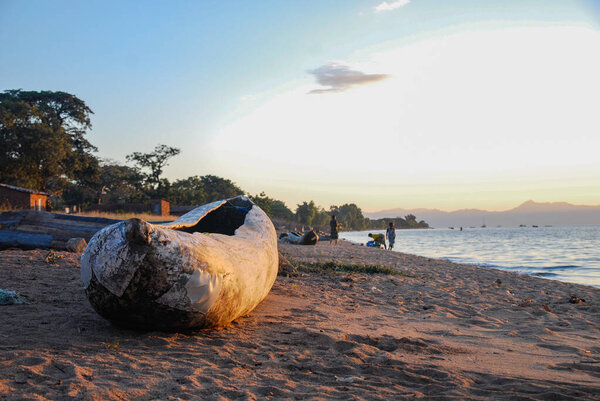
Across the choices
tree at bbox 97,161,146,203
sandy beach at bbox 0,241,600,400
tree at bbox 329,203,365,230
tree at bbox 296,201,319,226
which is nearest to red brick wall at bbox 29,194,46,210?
tree at bbox 97,161,146,203

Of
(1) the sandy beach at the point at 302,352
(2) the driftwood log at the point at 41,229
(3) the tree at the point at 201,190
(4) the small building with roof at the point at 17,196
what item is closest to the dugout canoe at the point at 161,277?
(1) the sandy beach at the point at 302,352

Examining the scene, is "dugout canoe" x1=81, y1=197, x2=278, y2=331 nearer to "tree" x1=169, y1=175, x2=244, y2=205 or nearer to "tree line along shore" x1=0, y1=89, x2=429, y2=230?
"tree line along shore" x1=0, y1=89, x2=429, y2=230

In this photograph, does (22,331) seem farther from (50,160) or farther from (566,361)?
(50,160)

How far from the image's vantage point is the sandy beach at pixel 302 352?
9.39 feet

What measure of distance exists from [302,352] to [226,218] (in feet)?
13.8

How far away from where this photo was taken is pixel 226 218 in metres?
7.66

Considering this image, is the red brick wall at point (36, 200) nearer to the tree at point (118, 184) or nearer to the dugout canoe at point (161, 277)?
the tree at point (118, 184)

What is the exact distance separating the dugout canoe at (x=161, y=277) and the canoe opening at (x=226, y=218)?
3.02m

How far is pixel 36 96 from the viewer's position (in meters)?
42.6

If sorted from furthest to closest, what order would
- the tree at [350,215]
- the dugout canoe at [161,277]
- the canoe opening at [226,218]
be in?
1. the tree at [350,215]
2. the canoe opening at [226,218]
3. the dugout canoe at [161,277]

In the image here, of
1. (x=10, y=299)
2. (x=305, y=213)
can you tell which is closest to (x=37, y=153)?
(x=10, y=299)

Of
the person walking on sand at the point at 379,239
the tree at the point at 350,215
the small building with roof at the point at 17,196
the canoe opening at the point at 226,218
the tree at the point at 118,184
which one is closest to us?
the canoe opening at the point at 226,218

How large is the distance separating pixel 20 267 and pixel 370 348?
5755 millimetres

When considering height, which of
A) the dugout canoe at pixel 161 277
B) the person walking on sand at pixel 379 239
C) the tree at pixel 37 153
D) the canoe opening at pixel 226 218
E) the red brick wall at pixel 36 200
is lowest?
the person walking on sand at pixel 379 239
